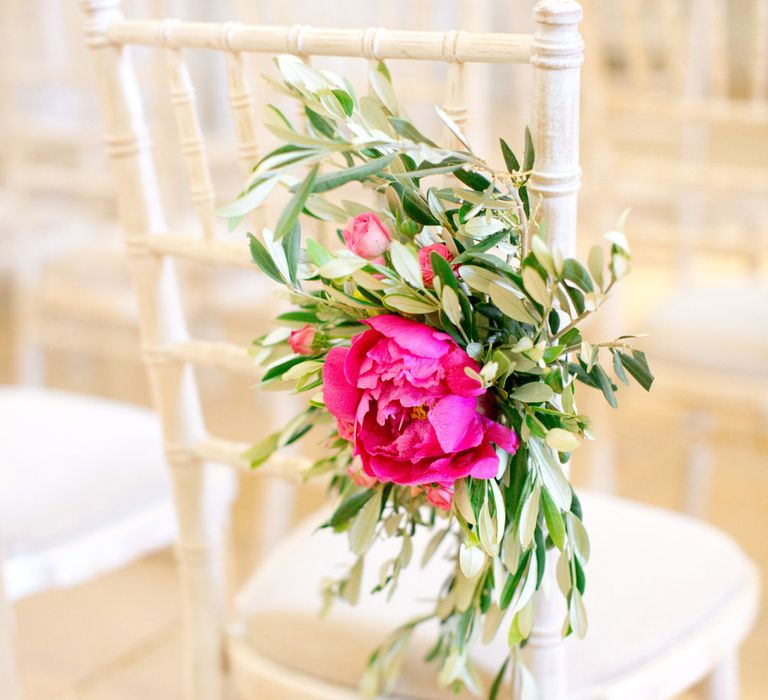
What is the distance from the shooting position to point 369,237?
0.66 metres

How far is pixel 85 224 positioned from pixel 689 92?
1313mm

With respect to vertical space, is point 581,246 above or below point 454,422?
below

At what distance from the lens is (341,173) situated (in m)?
0.64

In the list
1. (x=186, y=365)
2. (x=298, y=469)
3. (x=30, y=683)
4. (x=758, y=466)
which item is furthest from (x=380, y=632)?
(x=758, y=466)

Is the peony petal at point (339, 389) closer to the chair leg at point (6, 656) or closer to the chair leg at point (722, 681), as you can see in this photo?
the chair leg at point (6, 656)

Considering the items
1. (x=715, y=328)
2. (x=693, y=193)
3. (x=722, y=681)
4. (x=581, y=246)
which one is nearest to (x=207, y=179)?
(x=722, y=681)

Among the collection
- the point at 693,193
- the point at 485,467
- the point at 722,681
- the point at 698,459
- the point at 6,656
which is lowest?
the point at 698,459

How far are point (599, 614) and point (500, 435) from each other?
1.16ft

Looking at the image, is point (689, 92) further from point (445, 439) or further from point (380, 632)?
point (445, 439)

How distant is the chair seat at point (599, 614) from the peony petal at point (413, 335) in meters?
0.34

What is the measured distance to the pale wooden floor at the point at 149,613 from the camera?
1674 millimetres

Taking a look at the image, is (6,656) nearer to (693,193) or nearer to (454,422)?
(454,422)

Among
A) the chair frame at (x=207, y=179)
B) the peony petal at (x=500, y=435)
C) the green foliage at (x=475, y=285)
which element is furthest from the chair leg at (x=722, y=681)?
the peony petal at (x=500, y=435)

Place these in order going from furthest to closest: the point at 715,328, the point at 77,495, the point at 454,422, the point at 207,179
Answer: the point at 715,328 < the point at 77,495 < the point at 207,179 < the point at 454,422
